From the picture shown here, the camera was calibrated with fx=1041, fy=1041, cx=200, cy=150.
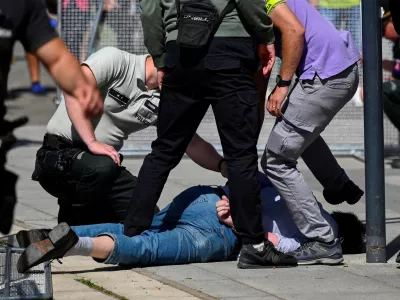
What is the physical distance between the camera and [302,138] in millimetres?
5340

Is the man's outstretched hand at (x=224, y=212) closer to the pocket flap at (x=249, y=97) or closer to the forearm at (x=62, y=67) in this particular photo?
the pocket flap at (x=249, y=97)

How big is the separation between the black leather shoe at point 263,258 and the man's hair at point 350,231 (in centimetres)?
53

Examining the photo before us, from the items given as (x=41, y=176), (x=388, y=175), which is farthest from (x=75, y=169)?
(x=388, y=175)

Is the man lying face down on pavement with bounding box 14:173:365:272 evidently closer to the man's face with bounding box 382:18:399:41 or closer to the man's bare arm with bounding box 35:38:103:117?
the man's bare arm with bounding box 35:38:103:117

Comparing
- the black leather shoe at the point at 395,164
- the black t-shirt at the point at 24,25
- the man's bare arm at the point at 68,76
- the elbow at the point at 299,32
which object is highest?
the black t-shirt at the point at 24,25

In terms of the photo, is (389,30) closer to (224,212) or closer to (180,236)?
(224,212)

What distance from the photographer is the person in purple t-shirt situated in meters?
5.31

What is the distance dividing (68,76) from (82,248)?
1.49 m

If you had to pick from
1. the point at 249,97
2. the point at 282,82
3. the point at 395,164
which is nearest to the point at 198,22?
the point at 249,97

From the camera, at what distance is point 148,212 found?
5355mm

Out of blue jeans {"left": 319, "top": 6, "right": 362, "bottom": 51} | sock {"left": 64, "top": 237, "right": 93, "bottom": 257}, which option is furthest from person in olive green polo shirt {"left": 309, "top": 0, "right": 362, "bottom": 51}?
sock {"left": 64, "top": 237, "right": 93, "bottom": 257}

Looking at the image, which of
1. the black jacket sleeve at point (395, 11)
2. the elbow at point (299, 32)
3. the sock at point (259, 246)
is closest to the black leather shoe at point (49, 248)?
the sock at point (259, 246)

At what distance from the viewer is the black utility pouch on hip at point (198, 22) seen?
5.07 meters

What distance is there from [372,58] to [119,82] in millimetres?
1426
